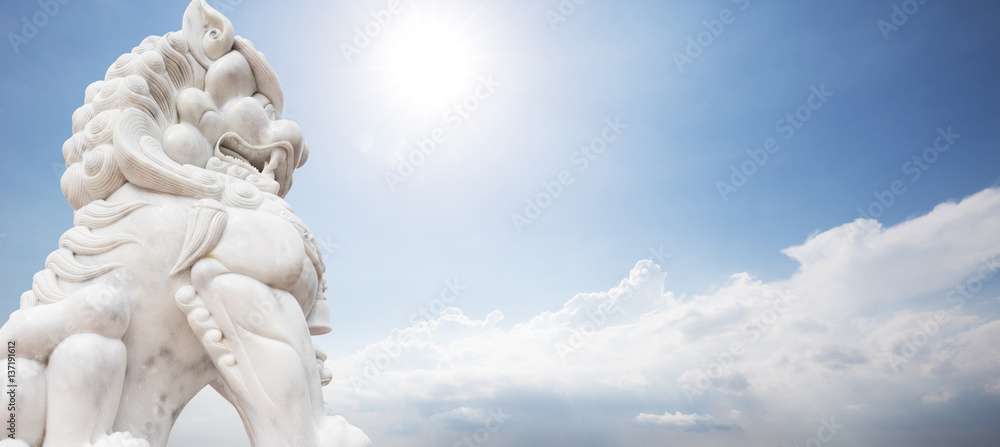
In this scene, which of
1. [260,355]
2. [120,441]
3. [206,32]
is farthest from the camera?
[206,32]

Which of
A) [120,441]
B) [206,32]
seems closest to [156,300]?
A: [120,441]

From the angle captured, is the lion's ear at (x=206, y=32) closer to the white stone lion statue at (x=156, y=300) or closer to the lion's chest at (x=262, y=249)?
the white stone lion statue at (x=156, y=300)

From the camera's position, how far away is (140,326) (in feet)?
10.1

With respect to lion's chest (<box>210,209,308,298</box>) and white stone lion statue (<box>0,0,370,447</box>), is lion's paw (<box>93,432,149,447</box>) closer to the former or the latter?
white stone lion statue (<box>0,0,370,447</box>)

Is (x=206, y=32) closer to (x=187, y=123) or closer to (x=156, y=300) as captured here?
(x=187, y=123)

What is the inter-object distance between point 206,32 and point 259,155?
0.90 m

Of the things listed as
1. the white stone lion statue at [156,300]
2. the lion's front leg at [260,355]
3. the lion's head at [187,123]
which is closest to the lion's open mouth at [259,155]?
the lion's head at [187,123]

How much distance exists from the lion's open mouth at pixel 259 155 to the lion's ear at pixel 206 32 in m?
0.55

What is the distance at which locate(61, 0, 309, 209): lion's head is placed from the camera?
332cm

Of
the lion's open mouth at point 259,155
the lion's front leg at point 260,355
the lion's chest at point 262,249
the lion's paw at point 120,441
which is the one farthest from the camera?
the lion's open mouth at point 259,155

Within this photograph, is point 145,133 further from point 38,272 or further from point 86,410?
point 86,410

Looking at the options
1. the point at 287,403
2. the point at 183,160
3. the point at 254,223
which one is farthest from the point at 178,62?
the point at 287,403

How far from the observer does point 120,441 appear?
2.76 metres

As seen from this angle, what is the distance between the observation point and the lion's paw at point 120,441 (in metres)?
2.73
